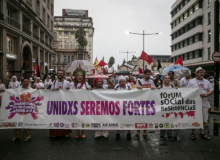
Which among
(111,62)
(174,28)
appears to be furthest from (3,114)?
(111,62)

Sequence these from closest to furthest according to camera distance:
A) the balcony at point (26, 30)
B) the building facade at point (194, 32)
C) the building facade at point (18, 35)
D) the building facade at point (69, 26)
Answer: the building facade at point (18, 35) → the balcony at point (26, 30) → the building facade at point (194, 32) → the building facade at point (69, 26)

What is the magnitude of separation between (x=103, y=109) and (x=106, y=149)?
1.19 m

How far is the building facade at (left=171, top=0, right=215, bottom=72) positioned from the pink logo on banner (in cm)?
3052

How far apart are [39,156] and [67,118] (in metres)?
1.40

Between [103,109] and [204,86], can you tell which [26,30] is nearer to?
[103,109]

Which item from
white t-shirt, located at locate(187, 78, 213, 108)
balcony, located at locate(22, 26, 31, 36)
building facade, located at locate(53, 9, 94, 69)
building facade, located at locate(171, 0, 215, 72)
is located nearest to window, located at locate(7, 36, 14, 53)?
balcony, located at locate(22, 26, 31, 36)

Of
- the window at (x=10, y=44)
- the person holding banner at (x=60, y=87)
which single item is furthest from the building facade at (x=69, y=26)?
the person holding banner at (x=60, y=87)

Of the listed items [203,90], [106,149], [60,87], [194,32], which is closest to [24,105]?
[60,87]

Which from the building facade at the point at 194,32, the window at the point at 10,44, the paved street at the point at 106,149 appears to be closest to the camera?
the paved street at the point at 106,149

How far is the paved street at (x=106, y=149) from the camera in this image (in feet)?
14.0

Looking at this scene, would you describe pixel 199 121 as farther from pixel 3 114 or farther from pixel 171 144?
pixel 3 114

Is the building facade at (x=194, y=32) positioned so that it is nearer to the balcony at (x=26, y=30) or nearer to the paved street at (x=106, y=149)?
the balcony at (x=26, y=30)

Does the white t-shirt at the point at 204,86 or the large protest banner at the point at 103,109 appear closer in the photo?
the large protest banner at the point at 103,109

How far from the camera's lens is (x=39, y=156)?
14.0 feet
